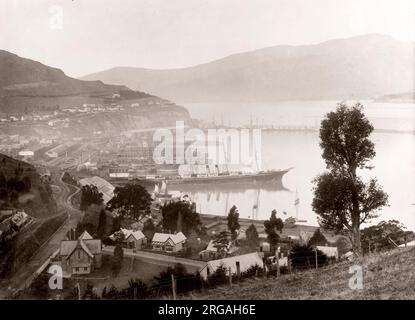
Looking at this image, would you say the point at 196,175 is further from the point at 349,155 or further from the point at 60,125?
the point at 349,155

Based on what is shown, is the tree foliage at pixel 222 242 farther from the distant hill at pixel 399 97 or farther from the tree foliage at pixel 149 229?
the distant hill at pixel 399 97

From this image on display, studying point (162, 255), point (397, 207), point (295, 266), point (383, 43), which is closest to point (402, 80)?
point (383, 43)

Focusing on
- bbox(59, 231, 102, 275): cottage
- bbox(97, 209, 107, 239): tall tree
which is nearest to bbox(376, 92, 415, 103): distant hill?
bbox(97, 209, 107, 239): tall tree

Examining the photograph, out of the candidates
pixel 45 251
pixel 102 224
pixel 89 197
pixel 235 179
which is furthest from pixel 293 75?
pixel 45 251

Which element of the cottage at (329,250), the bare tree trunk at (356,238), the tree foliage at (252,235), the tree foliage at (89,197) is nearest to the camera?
the bare tree trunk at (356,238)

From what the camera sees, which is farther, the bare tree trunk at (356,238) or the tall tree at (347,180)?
the tall tree at (347,180)

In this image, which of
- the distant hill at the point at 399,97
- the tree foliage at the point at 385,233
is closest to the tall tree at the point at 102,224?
the tree foliage at the point at 385,233
